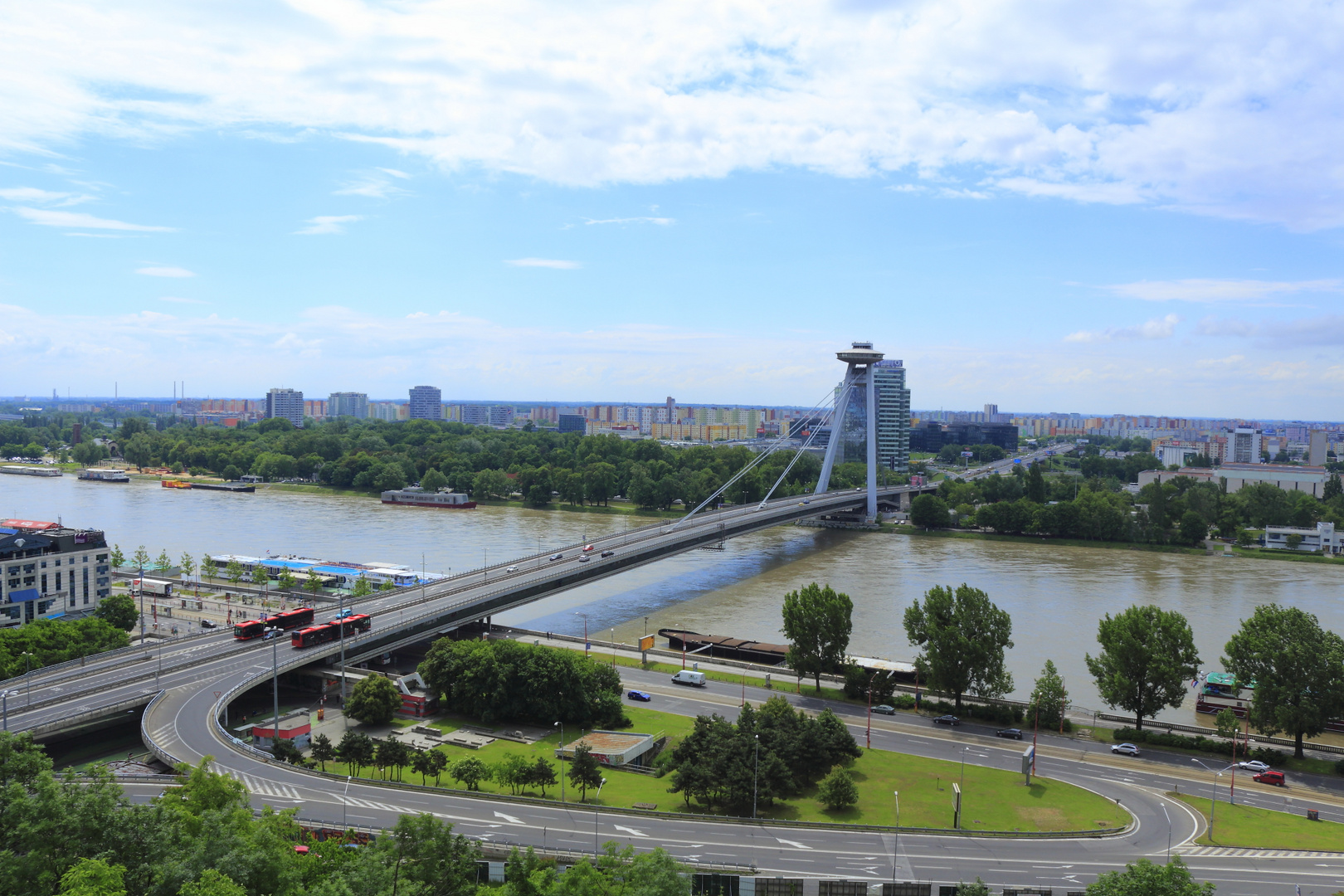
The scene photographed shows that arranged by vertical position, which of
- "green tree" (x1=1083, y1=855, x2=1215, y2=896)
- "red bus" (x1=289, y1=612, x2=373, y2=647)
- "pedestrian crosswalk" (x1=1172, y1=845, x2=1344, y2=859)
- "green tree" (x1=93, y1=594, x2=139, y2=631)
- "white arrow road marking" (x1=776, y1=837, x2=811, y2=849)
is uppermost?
"green tree" (x1=1083, y1=855, x2=1215, y2=896)

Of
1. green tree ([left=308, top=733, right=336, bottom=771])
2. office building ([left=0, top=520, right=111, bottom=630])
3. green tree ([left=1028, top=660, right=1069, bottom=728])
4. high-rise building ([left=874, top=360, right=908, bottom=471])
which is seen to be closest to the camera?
green tree ([left=308, top=733, right=336, bottom=771])

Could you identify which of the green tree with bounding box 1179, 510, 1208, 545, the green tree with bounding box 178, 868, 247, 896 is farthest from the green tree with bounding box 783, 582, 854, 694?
the green tree with bounding box 1179, 510, 1208, 545

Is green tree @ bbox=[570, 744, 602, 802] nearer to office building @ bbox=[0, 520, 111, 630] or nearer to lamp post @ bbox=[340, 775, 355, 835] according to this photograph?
lamp post @ bbox=[340, 775, 355, 835]

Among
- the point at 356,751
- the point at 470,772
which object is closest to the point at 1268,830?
the point at 470,772

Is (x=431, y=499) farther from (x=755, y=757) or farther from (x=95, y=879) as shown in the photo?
(x=95, y=879)

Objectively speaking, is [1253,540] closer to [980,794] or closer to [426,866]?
[980,794]

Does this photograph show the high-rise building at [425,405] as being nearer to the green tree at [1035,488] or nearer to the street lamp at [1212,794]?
the green tree at [1035,488]

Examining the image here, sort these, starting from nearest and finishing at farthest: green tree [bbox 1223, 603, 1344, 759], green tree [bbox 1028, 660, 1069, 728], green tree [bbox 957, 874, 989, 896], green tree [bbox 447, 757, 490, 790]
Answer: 1. green tree [bbox 957, 874, 989, 896]
2. green tree [bbox 447, 757, 490, 790]
3. green tree [bbox 1223, 603, 1344, 759]
4. green tree [bbox 1028, 660, 1069, 728]

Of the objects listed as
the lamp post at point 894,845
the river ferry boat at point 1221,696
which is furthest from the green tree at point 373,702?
the river ferry boat at point 1221,696
